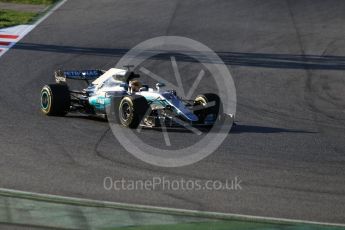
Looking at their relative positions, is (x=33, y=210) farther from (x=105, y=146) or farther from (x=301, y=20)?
(x=301, y=20)

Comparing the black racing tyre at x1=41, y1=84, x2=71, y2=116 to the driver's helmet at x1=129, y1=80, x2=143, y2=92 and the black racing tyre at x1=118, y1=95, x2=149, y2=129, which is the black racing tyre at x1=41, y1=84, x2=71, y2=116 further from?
the black racing tyre at x1=118, y1=95, x2=149, y2=129

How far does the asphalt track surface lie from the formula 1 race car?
0.30 m

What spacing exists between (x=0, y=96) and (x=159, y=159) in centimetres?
616

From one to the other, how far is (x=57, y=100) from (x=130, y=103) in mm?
1869

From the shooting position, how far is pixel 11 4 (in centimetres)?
2873

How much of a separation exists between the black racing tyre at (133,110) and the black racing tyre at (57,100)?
1.54 m

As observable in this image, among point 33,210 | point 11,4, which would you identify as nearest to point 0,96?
point 33,210

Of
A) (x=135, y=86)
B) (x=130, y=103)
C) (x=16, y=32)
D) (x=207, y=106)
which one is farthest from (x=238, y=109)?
(x=16, y=32)

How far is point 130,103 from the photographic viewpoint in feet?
45.5

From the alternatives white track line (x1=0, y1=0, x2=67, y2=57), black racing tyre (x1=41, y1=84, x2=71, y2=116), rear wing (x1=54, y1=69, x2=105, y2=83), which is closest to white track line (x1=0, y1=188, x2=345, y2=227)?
black racing tyre (x1=41, y1=84, x2=71, y2=116)

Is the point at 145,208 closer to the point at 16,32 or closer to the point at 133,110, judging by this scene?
the point at 133,110

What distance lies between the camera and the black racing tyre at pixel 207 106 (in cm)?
1421

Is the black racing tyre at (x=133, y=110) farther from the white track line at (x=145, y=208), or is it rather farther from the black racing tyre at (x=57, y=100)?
the white track line at (x=145, y=208)

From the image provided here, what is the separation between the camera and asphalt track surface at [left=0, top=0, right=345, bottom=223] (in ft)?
33.7
